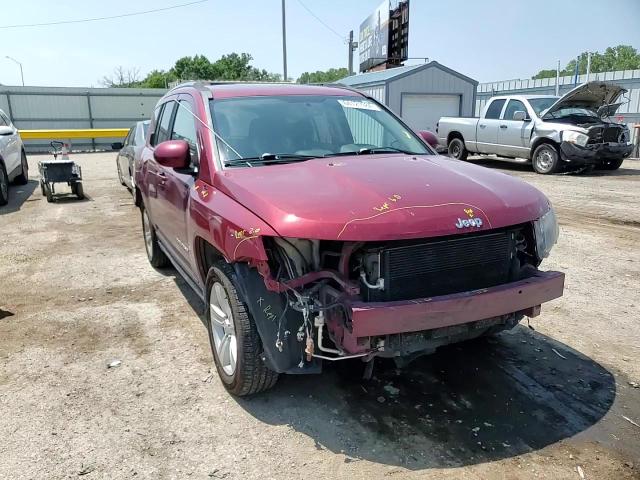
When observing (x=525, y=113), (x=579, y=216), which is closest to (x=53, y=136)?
(x=525, y=113)

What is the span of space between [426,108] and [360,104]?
17.4 meters

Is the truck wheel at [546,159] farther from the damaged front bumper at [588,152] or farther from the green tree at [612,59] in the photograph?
the green tree at [612,59]

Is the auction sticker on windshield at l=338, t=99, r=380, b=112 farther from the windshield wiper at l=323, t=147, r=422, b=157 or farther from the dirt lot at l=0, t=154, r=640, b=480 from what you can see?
the dirt lot at l=0, t=154, r=640, b=480

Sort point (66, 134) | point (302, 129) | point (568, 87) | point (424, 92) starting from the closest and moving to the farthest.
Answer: point (302, 129) < point (424, 92) < point (66, 134) < point (568, 87)

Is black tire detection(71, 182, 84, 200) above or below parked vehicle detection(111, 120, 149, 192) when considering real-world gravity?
below

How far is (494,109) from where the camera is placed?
15.2m

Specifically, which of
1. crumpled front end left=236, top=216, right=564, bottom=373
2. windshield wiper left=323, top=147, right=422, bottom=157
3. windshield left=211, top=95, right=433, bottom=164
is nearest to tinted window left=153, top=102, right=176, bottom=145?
windshield left=211, top=95, right=433, bottom=164

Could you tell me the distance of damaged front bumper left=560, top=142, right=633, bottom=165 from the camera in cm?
Result: 1276

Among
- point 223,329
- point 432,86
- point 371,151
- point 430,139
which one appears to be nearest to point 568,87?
point 432,86

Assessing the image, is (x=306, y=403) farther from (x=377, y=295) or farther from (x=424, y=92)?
A: (x=424, y=92)

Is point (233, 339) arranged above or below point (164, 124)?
below

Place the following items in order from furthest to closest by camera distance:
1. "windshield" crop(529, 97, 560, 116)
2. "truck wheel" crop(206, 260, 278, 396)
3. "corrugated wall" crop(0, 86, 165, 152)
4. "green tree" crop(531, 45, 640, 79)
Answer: "green tree" crop(531, 45, 640, 79) → "corrugated wall" crop(0, 86, 165, 152) → "windshield" crop(529, 97, 560, 116) → "truck wheel" crop(206, 260, 278, 396)

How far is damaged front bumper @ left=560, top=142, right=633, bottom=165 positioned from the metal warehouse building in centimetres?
785

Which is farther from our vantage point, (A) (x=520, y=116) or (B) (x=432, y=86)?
(B) (x=432, y=86)
